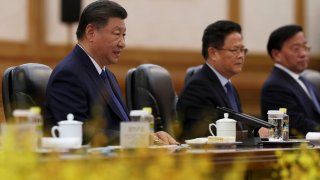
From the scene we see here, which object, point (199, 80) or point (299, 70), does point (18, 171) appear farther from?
point (299, 70)

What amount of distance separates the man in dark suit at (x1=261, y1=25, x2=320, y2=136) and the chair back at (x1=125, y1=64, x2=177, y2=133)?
83 cm

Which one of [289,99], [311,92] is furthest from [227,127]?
[311,92]

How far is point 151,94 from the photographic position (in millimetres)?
4184

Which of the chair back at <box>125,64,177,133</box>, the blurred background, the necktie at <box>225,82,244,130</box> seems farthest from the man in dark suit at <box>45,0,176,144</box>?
the blurred background

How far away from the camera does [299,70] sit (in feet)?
16.9

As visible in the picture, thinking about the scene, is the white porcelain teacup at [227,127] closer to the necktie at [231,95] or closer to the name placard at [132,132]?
the name placard at [132,132]

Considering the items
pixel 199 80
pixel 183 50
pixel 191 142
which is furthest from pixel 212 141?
pixel 183 50

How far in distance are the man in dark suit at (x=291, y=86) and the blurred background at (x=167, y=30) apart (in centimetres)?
208

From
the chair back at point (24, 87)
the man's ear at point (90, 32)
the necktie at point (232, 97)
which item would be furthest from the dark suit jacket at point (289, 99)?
the chair back at point (24, 87)

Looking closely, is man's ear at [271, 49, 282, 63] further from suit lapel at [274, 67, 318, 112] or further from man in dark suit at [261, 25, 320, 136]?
suit lapel at [274, 67, 318, 112]

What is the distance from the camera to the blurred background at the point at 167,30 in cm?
655

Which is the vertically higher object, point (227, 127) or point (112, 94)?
point (112, 94)

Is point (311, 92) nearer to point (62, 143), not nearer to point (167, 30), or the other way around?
point (167, 30)

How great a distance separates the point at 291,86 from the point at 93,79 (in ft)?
6.42
